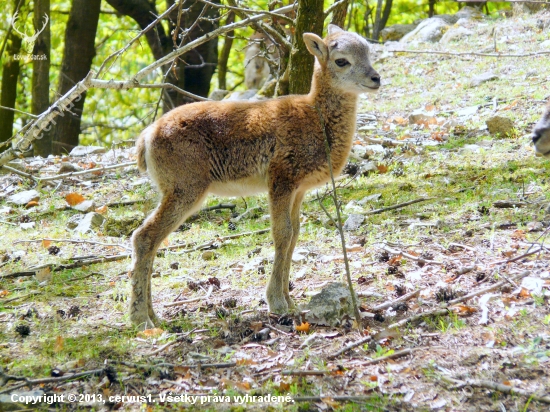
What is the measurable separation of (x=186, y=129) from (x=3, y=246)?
11.9ft

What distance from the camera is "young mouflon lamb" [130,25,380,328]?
20.2 ft

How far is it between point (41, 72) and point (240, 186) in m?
12.9

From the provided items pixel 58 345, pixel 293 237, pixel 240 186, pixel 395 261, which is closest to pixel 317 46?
pixel 240 186

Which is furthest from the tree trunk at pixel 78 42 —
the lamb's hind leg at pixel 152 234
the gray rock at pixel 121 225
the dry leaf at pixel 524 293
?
the dry leaf at pixel 524 293

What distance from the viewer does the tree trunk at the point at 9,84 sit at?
17.9 metres

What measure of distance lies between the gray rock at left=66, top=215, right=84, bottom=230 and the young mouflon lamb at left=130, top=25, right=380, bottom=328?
299 cm

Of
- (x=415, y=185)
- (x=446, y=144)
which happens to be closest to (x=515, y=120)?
(x=446, y=144)

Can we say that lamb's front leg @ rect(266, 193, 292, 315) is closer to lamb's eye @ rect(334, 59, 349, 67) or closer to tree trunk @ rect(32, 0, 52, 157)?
lamb's eye @ rect(334, 59, 349, 67)

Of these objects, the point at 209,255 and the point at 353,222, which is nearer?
the point at 209,255

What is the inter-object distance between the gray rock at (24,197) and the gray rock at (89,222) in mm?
1683

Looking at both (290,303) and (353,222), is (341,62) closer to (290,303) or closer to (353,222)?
(353,222)

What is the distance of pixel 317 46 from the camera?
6977 mm

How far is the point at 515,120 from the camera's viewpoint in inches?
421

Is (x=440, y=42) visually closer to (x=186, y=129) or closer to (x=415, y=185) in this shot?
(x=415, y=185)
